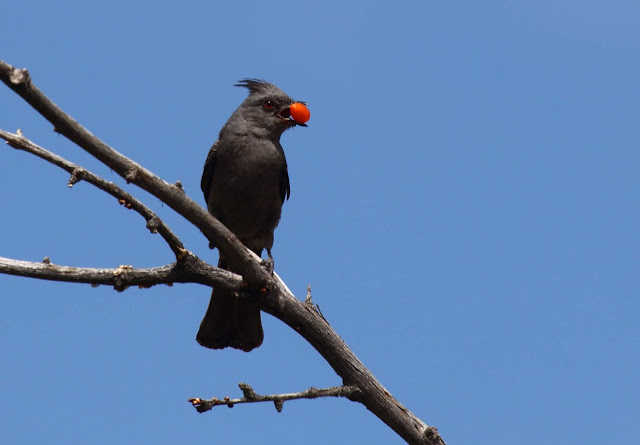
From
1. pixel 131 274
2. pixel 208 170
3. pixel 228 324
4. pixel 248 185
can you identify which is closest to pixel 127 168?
pixel 131 274

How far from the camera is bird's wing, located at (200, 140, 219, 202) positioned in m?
7.41

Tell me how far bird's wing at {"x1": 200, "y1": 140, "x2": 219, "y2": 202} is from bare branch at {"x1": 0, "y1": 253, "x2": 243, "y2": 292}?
2.29 metres

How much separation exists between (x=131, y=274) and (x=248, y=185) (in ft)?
7.28

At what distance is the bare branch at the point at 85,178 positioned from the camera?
4539mm

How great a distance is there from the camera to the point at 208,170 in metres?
7.42

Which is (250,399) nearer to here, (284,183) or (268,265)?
(268,265)

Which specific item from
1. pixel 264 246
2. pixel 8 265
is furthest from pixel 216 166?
pixel 8 265

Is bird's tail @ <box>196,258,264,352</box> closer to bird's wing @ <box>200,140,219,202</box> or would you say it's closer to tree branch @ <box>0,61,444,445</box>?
tree branch @ <box>0,61,444,445</box>

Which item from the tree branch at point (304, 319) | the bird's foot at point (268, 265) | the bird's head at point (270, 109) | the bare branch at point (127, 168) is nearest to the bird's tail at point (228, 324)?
the bird's foot at point (268, 265)

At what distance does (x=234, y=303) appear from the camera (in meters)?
6.66

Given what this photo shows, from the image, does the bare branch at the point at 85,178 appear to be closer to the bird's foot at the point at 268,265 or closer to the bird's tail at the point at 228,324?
the bird's foot at the point at 268,265

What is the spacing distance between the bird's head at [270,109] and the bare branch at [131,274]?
8.11 feet

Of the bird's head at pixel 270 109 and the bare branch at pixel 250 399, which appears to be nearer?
the bare branch at pixel 250 399

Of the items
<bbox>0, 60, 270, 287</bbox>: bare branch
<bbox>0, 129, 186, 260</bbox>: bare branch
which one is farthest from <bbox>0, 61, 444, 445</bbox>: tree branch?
<bbox>0, 129, 186, 260</bbox>: bare branch
